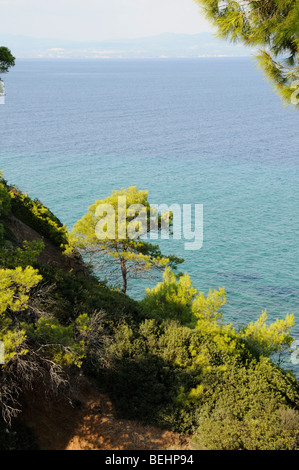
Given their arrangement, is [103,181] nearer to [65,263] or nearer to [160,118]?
[65,263]

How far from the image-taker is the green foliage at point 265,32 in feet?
43.4

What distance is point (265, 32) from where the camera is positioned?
13.4 m

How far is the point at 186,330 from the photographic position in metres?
15.6

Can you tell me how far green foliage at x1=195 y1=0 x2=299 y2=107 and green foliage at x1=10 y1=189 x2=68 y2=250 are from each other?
14655mm

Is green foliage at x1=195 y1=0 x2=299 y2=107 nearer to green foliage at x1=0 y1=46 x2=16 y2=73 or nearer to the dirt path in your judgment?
green foliage at x1=0 y1=46 x2=16 y2=73

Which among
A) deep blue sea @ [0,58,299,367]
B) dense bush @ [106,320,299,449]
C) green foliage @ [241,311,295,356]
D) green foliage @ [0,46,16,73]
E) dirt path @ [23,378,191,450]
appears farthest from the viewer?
deep blue sea @ [0,58,299,367]

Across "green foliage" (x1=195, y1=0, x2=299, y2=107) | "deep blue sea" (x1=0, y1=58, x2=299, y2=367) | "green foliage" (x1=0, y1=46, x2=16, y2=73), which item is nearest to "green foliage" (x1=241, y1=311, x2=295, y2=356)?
"green foliage" (x1=195, y1=0, x2=299, y2=107)

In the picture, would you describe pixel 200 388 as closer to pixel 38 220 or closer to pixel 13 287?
pixel 13 287

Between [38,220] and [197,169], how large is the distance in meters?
44.0

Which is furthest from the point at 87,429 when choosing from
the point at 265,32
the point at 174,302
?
the point at 265,32

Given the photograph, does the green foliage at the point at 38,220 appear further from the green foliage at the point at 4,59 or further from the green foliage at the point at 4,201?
the green foliage at the point at 4,59

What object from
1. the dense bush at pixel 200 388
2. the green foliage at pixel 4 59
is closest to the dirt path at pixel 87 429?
the dense bush at pixel 200 388

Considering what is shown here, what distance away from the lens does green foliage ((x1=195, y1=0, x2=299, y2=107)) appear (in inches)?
520

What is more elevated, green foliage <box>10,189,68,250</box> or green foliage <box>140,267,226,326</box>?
green foliage <box>10,189,68,250</box>
